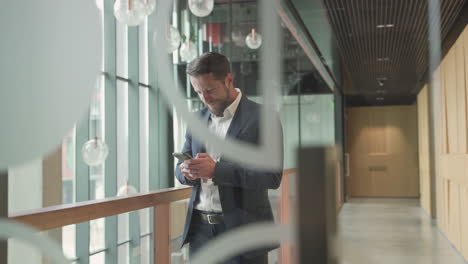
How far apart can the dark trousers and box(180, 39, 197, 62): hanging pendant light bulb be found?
0.39 metres

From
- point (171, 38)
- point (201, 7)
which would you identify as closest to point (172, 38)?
point (171, 38)

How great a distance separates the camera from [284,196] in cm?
115

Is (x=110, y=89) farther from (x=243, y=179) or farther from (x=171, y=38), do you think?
(x=243, y=179)

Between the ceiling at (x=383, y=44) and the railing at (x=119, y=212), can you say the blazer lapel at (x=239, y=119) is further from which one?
the railing at (x=119, y=212)

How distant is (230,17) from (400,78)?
0.41m

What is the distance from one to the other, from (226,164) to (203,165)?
Result: 0.07m

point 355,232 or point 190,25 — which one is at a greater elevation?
point 190,25

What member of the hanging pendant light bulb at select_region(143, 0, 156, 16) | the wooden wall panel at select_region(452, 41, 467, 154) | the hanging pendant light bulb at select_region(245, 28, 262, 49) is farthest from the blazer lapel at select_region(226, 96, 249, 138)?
the wooden wall panel at select_region(452, 41, 467, 154)

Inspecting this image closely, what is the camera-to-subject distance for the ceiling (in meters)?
1.14

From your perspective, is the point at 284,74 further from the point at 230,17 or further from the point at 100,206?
the point at 100,206

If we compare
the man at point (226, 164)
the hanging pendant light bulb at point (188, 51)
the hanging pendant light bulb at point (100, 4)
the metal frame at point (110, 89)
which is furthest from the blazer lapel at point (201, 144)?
the hanging pendant light bulb at point (100, 4)

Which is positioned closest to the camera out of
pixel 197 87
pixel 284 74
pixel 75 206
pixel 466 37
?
pixel 466 37

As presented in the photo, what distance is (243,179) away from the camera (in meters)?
1.18

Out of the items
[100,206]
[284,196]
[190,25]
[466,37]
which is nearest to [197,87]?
[190,25]
